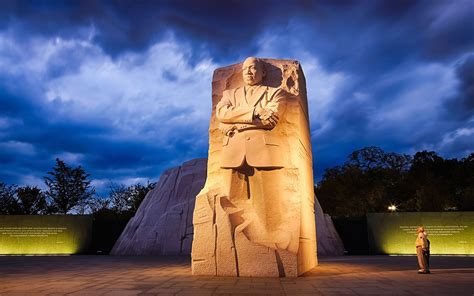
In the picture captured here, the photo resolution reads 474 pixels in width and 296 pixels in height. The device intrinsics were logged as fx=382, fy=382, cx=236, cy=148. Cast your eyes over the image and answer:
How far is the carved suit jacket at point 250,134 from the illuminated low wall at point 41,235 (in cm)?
1459

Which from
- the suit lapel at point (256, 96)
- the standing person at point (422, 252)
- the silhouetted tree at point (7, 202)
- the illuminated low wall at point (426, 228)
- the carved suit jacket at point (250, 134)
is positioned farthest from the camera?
the silhouetted tree at point (7, 202)

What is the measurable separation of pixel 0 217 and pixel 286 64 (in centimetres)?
1781

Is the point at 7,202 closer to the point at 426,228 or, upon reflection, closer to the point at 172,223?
the point at 172,223

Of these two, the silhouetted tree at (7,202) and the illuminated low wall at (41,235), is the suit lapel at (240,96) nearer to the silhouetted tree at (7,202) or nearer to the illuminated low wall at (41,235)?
the illuminated low wall at (41,235)

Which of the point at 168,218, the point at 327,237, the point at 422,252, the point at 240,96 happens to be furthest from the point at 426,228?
the point at 240,96

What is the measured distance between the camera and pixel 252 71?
8.95m

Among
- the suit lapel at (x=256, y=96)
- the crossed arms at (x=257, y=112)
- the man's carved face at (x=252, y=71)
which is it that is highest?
the man's carved face at (x=252, y=71)

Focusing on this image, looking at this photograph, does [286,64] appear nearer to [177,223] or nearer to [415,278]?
[415,278]

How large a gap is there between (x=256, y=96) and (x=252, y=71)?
621 millimetres

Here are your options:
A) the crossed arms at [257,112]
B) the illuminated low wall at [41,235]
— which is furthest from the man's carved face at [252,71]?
the illuminated low wall at [41,235]

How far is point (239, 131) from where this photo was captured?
8.48 meters

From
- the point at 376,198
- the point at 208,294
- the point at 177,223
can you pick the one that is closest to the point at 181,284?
the point at 208,294

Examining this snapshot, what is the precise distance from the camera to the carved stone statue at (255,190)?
7871mm

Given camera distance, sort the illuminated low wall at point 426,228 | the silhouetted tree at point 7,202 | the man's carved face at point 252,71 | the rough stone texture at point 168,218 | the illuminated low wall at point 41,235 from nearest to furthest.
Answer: the man's carved face at point 252,71 → the illuminated low wall at point 426,228 → the rough stone texture at point 168,218 → the illuminated low wall at point 41,235 → the silhouetted tree at point 7,202
